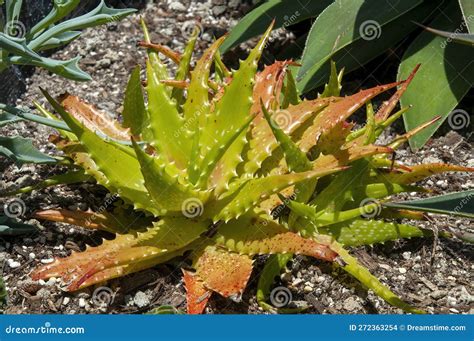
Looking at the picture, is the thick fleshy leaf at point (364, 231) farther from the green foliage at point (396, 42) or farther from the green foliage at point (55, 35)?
the green foliage at point (55, 35)

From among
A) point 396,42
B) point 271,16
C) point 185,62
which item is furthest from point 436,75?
point 185,62

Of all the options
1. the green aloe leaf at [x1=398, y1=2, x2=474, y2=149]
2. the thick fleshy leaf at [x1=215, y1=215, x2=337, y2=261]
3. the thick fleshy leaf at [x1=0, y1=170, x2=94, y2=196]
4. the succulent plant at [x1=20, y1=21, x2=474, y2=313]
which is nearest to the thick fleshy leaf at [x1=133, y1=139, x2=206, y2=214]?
the succulent plant at [x1=20, y1=21, x2=474, y2=313]

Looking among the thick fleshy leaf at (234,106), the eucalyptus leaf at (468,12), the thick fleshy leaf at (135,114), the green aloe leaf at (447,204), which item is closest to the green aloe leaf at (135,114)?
the thick fleshy leaf at (135,114)

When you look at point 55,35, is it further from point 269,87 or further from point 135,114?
point 269,87

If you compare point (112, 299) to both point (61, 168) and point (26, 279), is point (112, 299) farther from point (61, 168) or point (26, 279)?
point (61, 168)

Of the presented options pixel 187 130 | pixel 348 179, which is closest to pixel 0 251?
pixel 187 130

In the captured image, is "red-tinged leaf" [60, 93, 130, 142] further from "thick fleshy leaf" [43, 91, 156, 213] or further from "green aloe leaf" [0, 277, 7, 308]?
"green aloe leaf" [0, 277, 7, 308]
